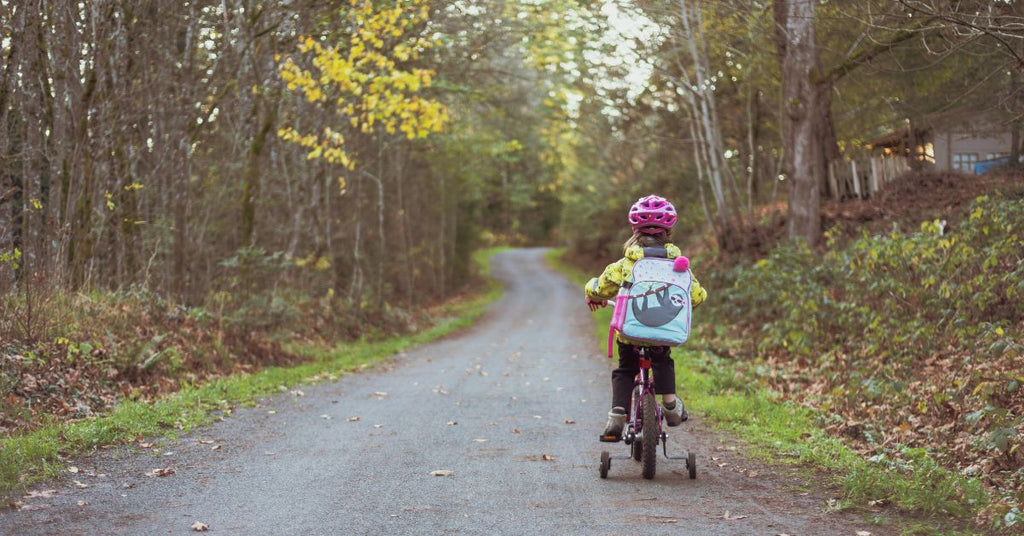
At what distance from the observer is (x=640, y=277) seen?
649 centimetres

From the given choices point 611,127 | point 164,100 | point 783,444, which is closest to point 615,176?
point 611,127

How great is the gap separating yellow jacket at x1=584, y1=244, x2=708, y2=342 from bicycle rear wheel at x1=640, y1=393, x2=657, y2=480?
0.49 meters

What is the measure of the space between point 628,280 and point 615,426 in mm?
1149

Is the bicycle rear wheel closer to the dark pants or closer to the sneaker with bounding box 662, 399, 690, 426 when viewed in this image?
the dark pants

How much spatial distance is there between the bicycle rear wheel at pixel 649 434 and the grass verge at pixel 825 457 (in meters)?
1.30

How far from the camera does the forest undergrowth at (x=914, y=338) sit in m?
7.38

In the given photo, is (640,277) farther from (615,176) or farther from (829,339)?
(615,176)

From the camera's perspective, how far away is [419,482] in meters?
6.61

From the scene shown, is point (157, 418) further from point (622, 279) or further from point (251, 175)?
point (251, 175)

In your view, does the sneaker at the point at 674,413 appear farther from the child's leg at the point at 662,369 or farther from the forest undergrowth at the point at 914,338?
the forest undergrowth at the point at 914,338

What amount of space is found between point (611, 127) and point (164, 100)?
70.9 feet

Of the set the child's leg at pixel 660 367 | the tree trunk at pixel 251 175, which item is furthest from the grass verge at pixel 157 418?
the child's leg at pixel 660 367

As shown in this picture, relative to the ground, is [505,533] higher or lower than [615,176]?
lower

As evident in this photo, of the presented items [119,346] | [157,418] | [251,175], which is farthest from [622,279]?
[251,175]
